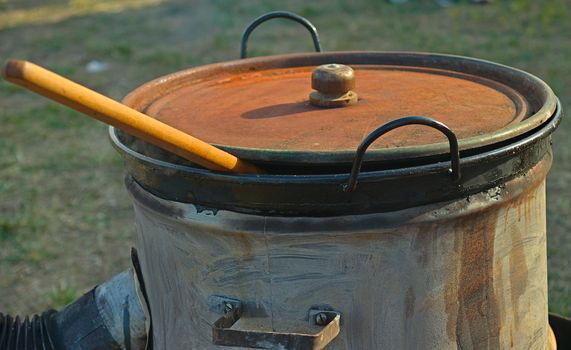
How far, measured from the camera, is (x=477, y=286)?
174 centimetres

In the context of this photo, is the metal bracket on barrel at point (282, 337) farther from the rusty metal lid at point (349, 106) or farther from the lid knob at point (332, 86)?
the lid knob at point (332, 86)

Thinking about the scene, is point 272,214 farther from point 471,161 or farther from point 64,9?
point 64,9

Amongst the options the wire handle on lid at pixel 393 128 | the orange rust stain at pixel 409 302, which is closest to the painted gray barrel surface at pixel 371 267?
the orange rust stain at pixel 409 302

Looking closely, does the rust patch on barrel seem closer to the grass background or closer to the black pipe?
the black pipe

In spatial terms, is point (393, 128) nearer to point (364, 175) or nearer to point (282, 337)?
point (364, 175)

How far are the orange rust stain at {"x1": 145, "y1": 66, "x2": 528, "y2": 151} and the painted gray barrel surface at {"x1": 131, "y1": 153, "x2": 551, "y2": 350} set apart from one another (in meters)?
0.18

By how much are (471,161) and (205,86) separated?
1.04 meters

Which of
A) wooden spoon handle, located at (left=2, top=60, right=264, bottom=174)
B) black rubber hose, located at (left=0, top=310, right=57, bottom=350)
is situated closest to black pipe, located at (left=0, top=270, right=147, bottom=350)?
black rubber hose, located at (left=0, top=310, right=57, bottom=350)

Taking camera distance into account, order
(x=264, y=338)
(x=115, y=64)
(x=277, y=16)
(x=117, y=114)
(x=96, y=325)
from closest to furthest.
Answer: (x=117, y=114) → (x=264, y=338) → (x=96, y=325) → (x=277, y=16) → (x=115, y=64)

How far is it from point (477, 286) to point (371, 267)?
10.8 inches

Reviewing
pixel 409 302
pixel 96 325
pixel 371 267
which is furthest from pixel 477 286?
pixel 96 325

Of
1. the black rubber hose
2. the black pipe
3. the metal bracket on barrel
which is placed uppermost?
the metal bracket on barrel

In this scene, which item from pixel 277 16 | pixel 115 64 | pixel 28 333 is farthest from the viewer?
pixel 115 64

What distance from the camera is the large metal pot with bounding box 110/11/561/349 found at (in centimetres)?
159
